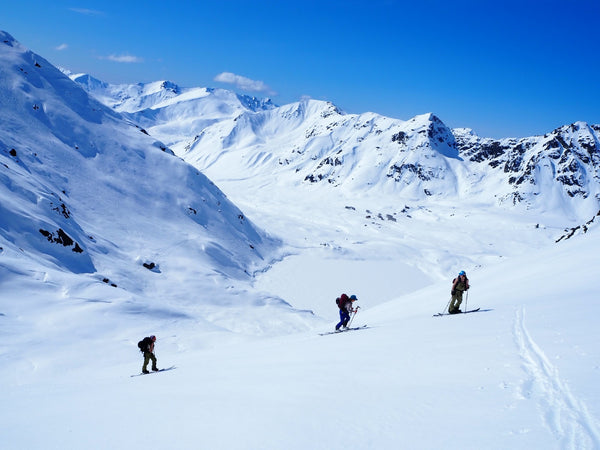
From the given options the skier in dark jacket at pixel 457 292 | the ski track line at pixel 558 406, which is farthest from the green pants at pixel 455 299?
the ski track line at pixel 558 406

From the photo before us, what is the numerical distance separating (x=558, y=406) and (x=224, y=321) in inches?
1357

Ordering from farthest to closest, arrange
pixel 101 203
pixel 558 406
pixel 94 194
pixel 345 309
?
pixel 94 194, pixel 101 203, pixel 345 309, pixel 558 406

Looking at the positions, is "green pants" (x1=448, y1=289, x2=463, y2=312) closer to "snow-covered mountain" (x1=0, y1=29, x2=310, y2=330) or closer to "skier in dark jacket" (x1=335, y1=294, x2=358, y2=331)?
"skier in dark jacket" (x1=335, y1=294, x2=358, y2=331)

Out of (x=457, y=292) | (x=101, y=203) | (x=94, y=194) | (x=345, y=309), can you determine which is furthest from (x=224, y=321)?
(x=94, y=194)

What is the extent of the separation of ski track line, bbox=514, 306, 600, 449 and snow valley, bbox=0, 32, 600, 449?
35 mm

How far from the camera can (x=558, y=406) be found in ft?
19.4

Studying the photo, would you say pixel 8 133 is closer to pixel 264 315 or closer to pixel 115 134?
pixel 115 134

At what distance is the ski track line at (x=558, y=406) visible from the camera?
5008 millimetres

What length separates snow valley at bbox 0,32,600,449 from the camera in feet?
20.5

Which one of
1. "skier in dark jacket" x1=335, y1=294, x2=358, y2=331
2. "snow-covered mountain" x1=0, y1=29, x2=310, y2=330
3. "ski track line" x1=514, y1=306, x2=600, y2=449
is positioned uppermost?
"snow-covered mountain" x1=0, y1=29, x2=310, y2=330

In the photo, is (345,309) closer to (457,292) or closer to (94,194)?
(457,292)

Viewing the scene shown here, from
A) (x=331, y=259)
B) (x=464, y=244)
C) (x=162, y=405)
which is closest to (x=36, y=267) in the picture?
(x=162, y=405)

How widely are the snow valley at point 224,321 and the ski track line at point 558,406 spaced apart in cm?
4

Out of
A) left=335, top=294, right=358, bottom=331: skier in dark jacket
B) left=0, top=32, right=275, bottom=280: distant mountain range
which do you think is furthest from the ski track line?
left=0, top=32, right=275, bottom=280: distant mountain range
